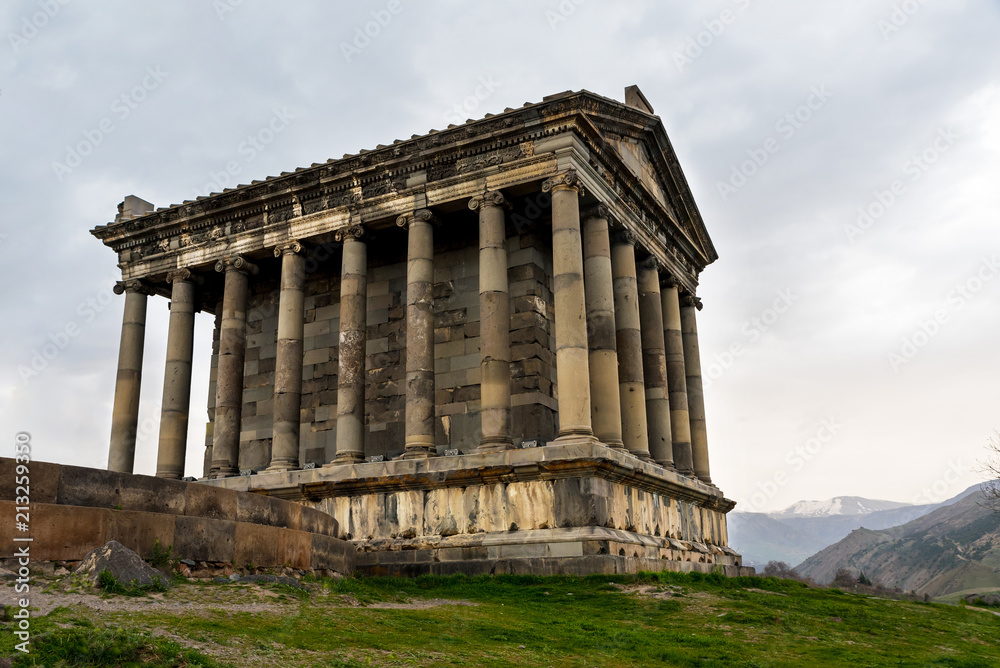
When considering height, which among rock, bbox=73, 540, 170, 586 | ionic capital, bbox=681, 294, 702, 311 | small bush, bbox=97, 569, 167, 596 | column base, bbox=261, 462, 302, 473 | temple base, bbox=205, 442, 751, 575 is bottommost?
small bush, bbox=97, 569, 167, 596

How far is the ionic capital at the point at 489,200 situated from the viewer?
2211cm

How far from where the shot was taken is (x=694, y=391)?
28.8 m

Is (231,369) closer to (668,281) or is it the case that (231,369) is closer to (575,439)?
(575,439)

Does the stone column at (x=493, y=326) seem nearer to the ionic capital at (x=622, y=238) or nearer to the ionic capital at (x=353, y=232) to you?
the ionic capital at (x=353, y=232)

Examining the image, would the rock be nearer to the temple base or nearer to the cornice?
the temple base

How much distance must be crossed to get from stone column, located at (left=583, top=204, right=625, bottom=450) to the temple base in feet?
4.42

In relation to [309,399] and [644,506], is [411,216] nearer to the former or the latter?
[309,399]

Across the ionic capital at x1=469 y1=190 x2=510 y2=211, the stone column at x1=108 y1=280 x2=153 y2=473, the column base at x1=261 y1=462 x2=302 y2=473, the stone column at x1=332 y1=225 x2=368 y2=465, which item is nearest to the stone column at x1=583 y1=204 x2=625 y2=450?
the ionic capital at x1=469 y1=190 x2=510 y2=211

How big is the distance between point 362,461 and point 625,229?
1002 centimetres

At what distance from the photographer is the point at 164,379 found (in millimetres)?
26766

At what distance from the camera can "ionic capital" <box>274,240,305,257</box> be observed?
2512cm

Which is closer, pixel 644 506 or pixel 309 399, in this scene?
pixel 644 506

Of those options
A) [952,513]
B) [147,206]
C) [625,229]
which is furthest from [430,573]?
[952,513]

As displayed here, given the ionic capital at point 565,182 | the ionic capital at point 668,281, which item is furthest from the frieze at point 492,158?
the ionic capital at point 668,281
